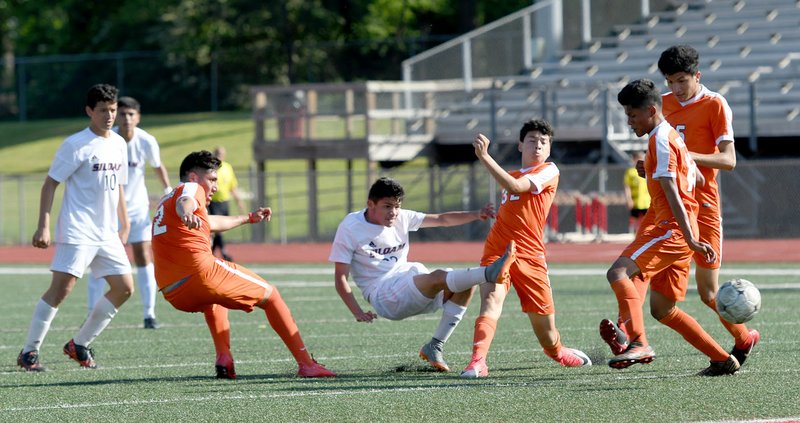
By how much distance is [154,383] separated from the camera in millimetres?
8062

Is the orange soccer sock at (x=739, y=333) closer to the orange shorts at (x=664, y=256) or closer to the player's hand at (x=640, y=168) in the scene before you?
the orange shorts at (x=664, y=256)

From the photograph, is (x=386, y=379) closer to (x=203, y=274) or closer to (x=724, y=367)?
(x=203, y=274)

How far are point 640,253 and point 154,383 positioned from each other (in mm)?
3051

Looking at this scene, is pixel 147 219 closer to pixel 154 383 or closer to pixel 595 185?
pixel 154 383

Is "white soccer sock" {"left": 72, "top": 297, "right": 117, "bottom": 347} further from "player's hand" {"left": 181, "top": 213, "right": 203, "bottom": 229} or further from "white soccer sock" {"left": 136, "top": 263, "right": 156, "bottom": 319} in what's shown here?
"white soccer sock" {"left": 136, "top": 263, "right": 156, "bottom": 319}

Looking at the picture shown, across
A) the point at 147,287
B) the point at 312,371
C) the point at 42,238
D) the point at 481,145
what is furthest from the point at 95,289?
the point at 481,145

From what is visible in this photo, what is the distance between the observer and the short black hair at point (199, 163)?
8156 mm

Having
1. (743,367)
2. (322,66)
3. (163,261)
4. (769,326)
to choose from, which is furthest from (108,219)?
(322,66)

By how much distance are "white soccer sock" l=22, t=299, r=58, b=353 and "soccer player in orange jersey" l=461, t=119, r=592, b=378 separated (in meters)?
2.89

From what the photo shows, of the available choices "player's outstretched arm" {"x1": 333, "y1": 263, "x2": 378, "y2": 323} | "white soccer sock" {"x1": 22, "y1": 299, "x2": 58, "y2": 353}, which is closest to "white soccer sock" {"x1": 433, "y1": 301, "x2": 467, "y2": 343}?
"player's outstretched arm" {"x1": 333, "y1": 263, "x2": 378, "y2": 323}

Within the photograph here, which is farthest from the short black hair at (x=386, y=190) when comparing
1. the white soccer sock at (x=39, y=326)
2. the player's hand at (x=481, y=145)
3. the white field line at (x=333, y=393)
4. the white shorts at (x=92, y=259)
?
the white soccer sock at (x=39, y=326)

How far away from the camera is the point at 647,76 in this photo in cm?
2683

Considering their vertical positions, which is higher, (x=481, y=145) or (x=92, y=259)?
(x=481, y=145)

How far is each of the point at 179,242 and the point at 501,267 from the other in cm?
199
